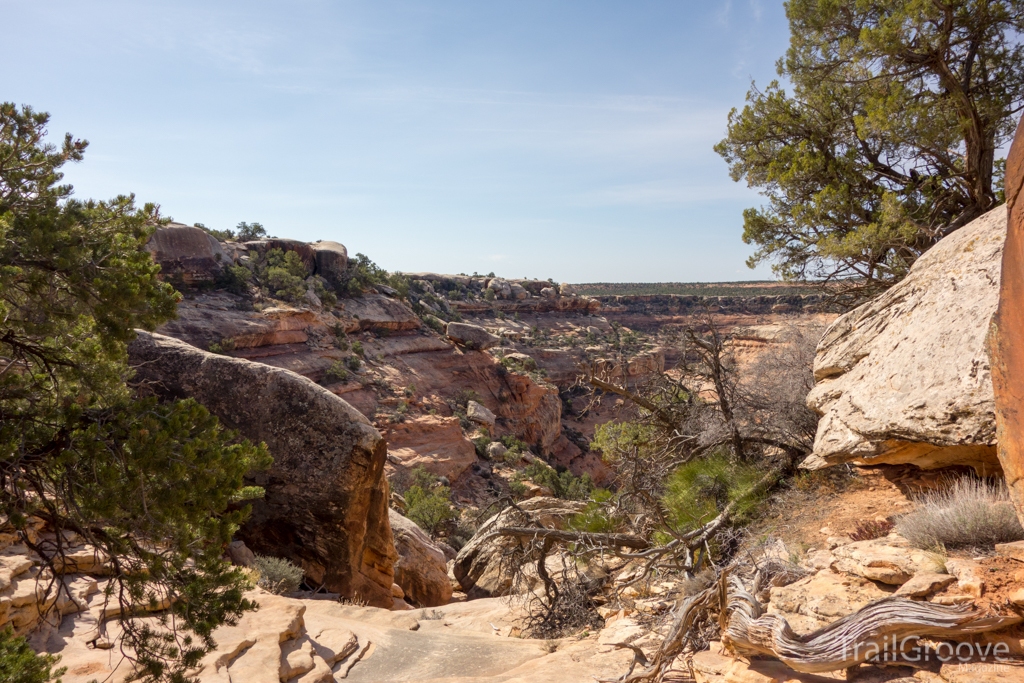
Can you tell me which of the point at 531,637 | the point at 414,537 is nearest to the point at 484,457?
the point at 414,537

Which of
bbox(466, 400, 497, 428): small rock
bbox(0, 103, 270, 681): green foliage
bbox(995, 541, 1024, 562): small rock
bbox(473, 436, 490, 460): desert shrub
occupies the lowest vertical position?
bbox(473, 436, 490, 460): desert shrub

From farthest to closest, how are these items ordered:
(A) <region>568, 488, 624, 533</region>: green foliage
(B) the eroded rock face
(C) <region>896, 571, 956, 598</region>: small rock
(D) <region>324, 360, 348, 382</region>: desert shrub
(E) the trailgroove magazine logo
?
(D) <region>324, 360, 348, 382</region>: desert shrub → (B) the eroded rock face → (A) <region>568, 488, 624, 533</region>: green foliage → (C) <region>896, 571, 956, 598</region>: small rock → (E) the trailgroove magazine logo

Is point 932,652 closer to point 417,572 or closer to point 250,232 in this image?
point 417,572

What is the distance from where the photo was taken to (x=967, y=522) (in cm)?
407

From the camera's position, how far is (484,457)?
30.5 metres

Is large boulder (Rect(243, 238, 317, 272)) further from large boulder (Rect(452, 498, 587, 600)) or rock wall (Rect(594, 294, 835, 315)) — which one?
rock wall (Rect(594, 294, 835, 315))

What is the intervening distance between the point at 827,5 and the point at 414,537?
12626 millimetres

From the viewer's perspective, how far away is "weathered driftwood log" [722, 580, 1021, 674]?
328cm

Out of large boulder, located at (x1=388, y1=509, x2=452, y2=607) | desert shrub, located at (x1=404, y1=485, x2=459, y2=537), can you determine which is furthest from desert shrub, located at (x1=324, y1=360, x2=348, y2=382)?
large boulder, located at (x1=388, y1=509, x2=452, y2=607)

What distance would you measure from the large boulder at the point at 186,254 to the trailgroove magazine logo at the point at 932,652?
28468mm

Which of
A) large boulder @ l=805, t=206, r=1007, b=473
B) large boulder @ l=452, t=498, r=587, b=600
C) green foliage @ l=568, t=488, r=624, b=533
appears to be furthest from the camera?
large boulder @ l=452, t=498, r=587, b=600

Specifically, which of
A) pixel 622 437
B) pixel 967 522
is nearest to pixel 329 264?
pixel 622 437

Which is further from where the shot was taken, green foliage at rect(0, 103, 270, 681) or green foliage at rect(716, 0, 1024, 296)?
green foliage at rect(716, 0, 1024, 296)

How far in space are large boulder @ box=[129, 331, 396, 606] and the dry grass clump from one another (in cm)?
864
